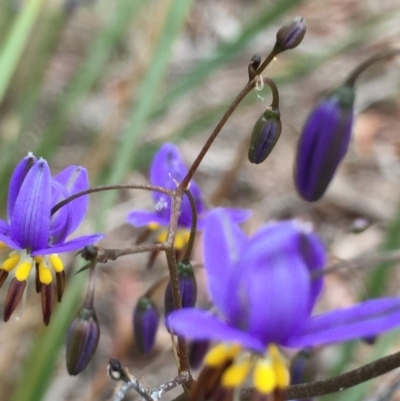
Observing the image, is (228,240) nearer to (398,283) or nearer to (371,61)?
(371,61)

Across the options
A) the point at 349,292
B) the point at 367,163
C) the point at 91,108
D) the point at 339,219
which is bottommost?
the point at 349,292

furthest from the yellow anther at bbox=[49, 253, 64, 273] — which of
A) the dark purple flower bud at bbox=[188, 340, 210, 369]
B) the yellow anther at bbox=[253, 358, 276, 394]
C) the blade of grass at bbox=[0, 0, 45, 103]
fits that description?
the blade of grass at bbox=[0, 0, 45, 103]

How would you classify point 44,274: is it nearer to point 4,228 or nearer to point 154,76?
point 4,228

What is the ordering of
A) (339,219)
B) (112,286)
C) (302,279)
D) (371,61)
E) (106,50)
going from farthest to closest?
(339,219), (112,286), (106,50), (371,61), (302,279)

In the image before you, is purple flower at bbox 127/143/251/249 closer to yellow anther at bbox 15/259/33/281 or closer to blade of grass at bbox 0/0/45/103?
yellow anther at bbox 15/259/33/281

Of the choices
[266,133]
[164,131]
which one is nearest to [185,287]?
[266,133]

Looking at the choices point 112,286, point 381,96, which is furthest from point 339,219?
point 112,286
